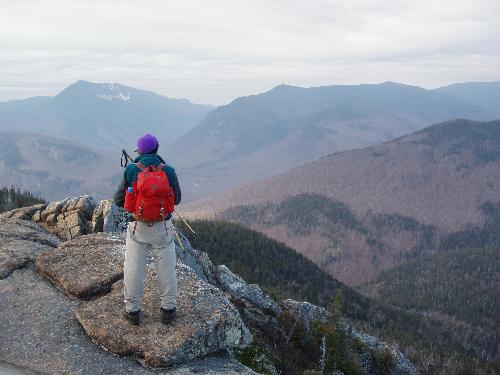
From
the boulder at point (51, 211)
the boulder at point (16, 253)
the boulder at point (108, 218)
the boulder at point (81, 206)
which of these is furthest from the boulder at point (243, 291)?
the boulder at point (51, 211)

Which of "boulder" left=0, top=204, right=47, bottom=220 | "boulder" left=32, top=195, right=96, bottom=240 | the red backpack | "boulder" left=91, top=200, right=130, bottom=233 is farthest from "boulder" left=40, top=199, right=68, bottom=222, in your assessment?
the red backpack

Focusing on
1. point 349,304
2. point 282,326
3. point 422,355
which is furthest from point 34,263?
point 349,304

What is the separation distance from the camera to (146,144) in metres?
12.8

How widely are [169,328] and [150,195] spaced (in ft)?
13.6

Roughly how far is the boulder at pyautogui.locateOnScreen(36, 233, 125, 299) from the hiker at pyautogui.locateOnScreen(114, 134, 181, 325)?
9.06 feet

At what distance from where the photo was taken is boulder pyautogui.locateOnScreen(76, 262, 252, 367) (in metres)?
12.7

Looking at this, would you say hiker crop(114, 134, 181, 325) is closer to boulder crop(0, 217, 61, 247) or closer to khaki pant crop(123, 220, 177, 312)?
khaki pant crop(123, 220, 177, 312)

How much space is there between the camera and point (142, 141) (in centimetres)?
1295

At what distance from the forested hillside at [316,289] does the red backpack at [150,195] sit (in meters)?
88.9

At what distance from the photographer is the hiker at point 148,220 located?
12.6 meters

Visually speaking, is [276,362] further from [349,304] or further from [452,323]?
[452,323]

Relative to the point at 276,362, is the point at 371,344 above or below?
below

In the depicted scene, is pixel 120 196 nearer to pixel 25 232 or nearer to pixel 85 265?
pixel 85 265

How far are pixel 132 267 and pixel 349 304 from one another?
390 ft
